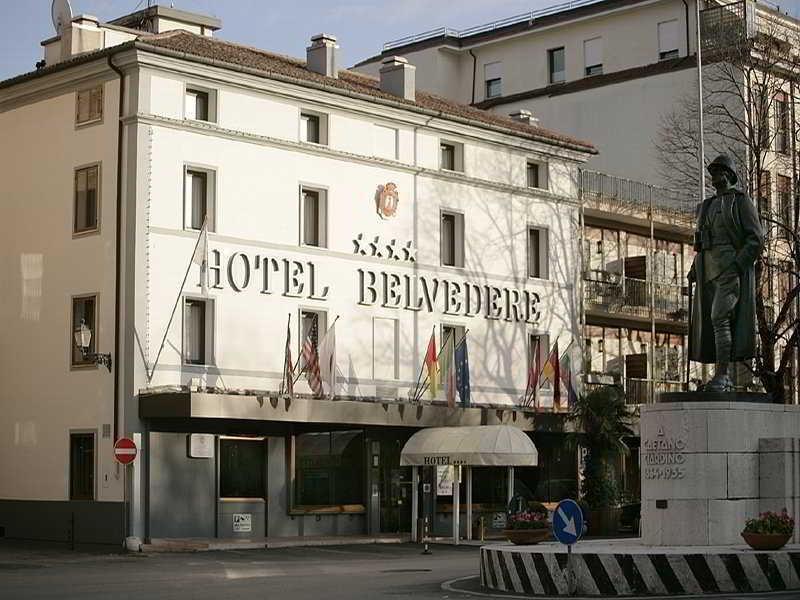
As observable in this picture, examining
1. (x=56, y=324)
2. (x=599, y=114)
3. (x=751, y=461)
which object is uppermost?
(x=599, y=114)

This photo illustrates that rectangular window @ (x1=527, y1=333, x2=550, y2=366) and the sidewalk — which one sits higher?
rectangular window @ (x1=527, y1=333, x2=550, y2=366)

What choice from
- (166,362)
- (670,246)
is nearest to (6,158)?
(166,362)

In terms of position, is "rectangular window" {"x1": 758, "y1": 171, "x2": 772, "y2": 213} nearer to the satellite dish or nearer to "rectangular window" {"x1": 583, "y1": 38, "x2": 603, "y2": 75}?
"rectangular window" {"x1": 583, "y1": 38, "x2": 603, "y2": 75}

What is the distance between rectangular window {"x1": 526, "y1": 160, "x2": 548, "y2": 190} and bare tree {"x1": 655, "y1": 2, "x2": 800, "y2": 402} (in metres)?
4.30

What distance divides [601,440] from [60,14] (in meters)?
19.8

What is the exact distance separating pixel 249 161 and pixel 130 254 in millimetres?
4404

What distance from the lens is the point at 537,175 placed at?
1997 inches

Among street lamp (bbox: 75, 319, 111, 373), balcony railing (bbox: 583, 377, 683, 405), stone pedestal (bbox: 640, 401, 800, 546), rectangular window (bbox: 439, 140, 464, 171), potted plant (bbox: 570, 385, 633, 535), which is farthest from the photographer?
balcony railing (bbox: 583, 377, 683, 405)

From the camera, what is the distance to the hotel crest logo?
4491 cm

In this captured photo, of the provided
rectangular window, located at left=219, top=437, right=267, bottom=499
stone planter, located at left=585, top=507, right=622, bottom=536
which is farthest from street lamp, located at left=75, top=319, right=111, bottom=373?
stone planter, located at left=585, top=507, right=622, bottom=536

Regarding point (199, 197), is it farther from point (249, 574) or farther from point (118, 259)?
point (249, 574)

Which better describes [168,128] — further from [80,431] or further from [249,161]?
[80,431]

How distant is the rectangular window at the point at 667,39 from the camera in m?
61.0

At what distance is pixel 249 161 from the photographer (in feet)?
136
